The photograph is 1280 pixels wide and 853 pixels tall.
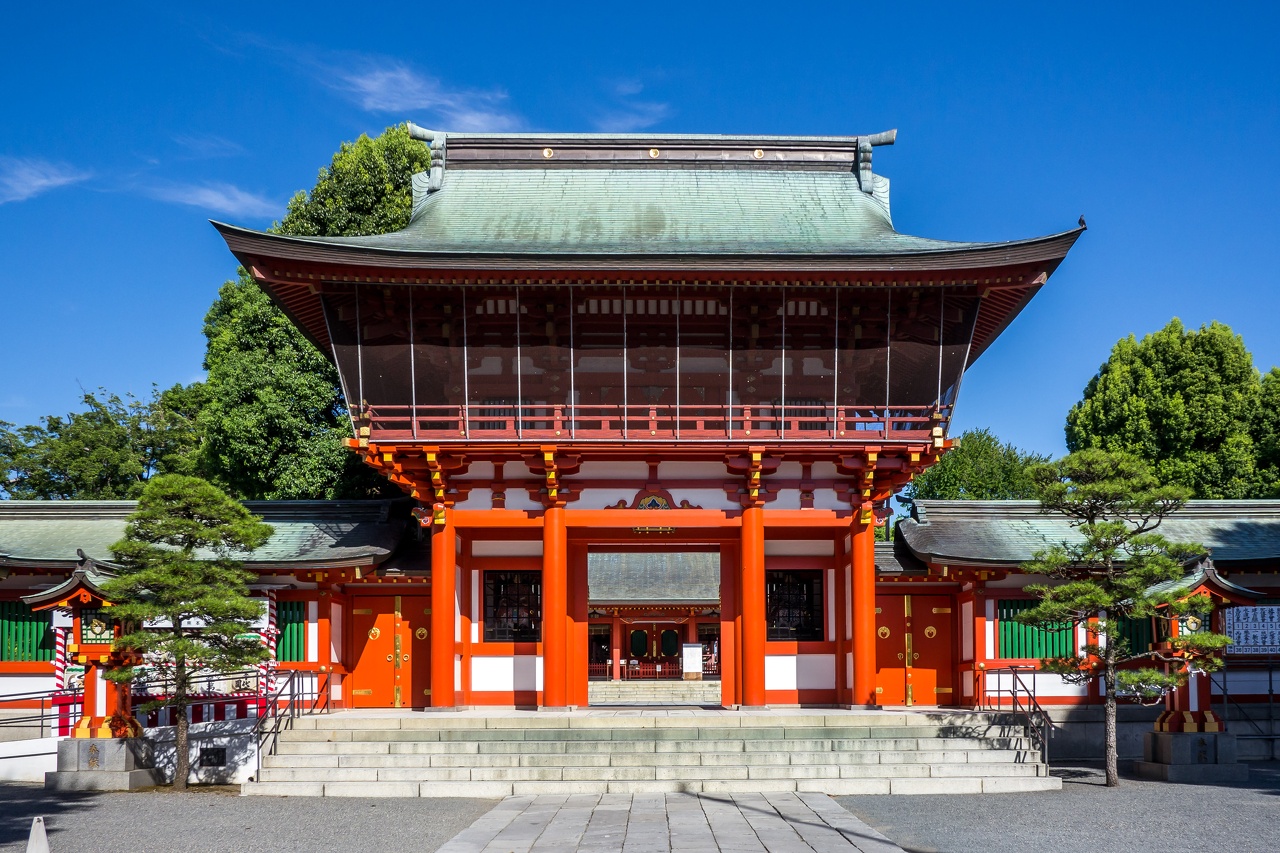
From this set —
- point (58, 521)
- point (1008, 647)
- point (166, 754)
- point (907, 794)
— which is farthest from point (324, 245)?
point (1008, 647)

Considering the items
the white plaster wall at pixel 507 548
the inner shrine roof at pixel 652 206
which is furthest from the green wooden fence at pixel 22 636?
the inner shrine roof at pixel 652 206

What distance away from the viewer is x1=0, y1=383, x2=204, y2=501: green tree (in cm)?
4647

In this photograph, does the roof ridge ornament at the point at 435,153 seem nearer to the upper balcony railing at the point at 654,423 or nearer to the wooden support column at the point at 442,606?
the upper balcony railing at the point at 654,423

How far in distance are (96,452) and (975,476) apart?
39.0m

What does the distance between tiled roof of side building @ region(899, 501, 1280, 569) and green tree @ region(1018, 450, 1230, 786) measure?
3.91m

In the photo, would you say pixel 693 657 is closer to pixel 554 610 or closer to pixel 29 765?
pixel 554 610

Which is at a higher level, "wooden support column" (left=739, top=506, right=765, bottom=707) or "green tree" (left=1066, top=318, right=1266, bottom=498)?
"green tree" (left=1066, top=318, right=1266, bottom=498)

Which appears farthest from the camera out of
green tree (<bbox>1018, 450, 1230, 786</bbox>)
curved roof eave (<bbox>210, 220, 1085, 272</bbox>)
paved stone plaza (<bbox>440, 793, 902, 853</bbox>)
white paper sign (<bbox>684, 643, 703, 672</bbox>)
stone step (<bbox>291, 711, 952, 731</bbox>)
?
white paper sign (<bbox>684, 643, 703, 672</bbox>)

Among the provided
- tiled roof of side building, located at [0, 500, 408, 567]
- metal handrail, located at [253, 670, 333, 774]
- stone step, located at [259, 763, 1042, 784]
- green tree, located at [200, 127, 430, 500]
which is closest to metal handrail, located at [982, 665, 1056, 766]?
stone step, located at [259, 763, 1042, 784]

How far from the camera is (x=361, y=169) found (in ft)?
119

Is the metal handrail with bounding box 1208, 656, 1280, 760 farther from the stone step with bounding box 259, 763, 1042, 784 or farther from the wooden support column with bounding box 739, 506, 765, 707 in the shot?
the wooden support column with bounding box 739, 506, 765, 707

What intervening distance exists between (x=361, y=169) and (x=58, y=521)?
593 inches

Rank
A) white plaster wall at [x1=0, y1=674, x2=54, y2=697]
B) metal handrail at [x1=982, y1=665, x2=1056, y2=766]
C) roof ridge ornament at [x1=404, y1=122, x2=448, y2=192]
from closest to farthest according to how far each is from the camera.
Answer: metal handrail at [x1=982, y1=665, x2=1056, y2=766] → white plaster wall at [x1=0, y1=674, x2=54, y2=697] → roof ridge ornament at [x1=404, y1=122, x2=448, y2=192]

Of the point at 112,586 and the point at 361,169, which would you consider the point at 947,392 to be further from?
the point at 361,169
